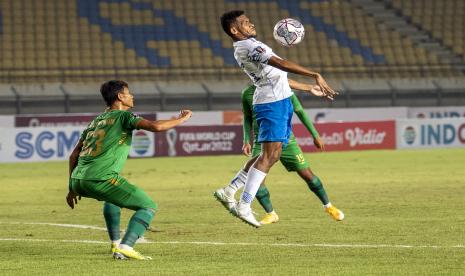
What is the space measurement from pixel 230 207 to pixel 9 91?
26637mm

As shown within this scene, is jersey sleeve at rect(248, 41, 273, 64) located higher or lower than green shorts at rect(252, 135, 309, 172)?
higher

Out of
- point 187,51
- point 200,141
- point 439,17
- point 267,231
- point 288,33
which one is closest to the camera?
point 288,33

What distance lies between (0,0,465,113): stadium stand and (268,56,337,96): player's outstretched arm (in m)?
26.9

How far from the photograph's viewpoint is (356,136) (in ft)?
119

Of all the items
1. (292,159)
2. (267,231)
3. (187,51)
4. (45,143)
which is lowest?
(45,143)

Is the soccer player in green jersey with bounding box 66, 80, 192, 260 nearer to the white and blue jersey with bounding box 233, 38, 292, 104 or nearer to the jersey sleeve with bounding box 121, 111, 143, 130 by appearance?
the jersey sleeve with bounding box 121, 111, 143, 130

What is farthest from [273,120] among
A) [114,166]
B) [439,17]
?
[439,17]

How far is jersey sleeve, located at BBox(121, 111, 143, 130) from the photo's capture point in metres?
9.92

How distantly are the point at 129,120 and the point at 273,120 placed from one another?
2442mm

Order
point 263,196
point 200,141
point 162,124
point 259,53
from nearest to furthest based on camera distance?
point 162,124, point 259,53, point 263,196, point 200,141

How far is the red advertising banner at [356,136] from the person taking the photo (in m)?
35.5

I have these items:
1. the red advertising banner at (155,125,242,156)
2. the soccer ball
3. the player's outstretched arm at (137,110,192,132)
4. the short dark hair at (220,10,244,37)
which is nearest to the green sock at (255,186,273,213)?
the soccer ball

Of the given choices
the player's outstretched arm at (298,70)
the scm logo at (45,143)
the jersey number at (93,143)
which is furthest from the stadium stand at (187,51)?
the jersey number at (93,143)

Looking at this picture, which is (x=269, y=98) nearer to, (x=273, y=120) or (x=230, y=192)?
(x=273, y=120)
